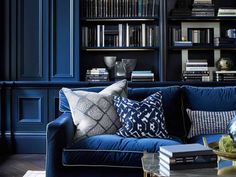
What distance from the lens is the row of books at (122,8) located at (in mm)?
4848

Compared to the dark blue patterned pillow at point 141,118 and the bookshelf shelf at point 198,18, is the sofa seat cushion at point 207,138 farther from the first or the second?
the bookshelf shelf at point 198,18

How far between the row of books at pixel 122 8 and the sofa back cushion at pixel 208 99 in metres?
1.57

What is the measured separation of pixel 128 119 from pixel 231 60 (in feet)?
7.36

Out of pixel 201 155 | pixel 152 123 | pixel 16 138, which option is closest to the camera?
pixel 201 155

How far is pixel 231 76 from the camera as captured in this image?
4.81 m

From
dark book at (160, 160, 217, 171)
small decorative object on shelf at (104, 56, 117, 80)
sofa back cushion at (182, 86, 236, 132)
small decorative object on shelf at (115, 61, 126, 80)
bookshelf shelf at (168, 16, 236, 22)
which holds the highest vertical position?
bookshelf shelf at (168, 16, 236, 22)

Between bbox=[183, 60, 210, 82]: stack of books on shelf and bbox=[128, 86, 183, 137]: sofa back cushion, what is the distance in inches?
52.5

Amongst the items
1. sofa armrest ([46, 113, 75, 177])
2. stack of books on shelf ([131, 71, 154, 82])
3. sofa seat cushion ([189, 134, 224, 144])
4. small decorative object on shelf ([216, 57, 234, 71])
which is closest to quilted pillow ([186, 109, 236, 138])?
sofa seat cushion ([189, 134, 224, 144])

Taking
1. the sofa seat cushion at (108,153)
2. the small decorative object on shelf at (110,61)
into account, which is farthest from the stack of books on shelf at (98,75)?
the sofa seat cushion at (108,153)

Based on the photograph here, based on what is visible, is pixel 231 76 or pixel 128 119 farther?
pixel 231 76

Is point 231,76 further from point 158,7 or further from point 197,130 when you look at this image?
point 197,130

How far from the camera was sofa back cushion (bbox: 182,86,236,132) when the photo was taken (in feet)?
11.5

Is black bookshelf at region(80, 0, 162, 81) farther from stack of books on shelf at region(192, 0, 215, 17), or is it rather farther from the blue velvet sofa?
the blue velvet sofa

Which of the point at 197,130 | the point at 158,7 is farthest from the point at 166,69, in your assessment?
the point at 197,130
